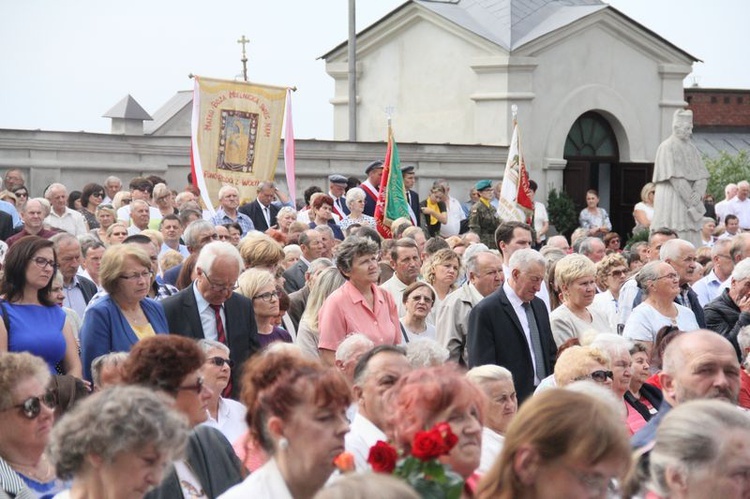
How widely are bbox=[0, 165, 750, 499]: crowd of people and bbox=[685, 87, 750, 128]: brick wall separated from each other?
1048 inches

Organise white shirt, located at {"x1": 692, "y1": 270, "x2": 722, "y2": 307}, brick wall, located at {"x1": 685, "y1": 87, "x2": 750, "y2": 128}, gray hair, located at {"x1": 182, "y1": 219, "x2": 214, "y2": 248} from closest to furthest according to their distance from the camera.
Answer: gray hair, located at {"x1": 182, "y1": 219, "x2": 214, "y2": 248} < white shirt, located at {"x1": 692, "y1": 270, "x2": 722, "y2": 307} < brick wall, located at {"x1": 685, "y1": 87, "x2": 750, "y2": 128}

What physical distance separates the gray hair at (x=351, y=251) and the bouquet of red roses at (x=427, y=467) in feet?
18.0

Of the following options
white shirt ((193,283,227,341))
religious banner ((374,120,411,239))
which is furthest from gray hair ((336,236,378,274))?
religious banner ((374,120,411,239))

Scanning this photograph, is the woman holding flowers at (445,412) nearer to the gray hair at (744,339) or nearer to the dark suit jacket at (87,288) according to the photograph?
the gray hair at (744,339)

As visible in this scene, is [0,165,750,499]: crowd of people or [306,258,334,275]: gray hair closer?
[0,165,750,499]: crowd of people

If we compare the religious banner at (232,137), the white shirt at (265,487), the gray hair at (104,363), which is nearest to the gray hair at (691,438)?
the white shirt at (265,487)

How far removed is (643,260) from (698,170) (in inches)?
208

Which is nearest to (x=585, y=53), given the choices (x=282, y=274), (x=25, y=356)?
(x=282, y=274)

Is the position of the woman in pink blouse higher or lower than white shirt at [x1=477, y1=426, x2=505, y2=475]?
higher

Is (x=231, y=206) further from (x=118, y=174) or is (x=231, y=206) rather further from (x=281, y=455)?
(x=281, y=455)

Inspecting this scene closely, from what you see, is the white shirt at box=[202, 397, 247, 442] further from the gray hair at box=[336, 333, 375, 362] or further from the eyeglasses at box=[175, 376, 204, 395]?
the eyeglasses at box=[175, 376, 204, 395]

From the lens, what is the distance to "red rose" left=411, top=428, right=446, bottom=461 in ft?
13.1

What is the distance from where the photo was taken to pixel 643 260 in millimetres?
15406

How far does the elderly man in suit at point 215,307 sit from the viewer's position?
8656mm
